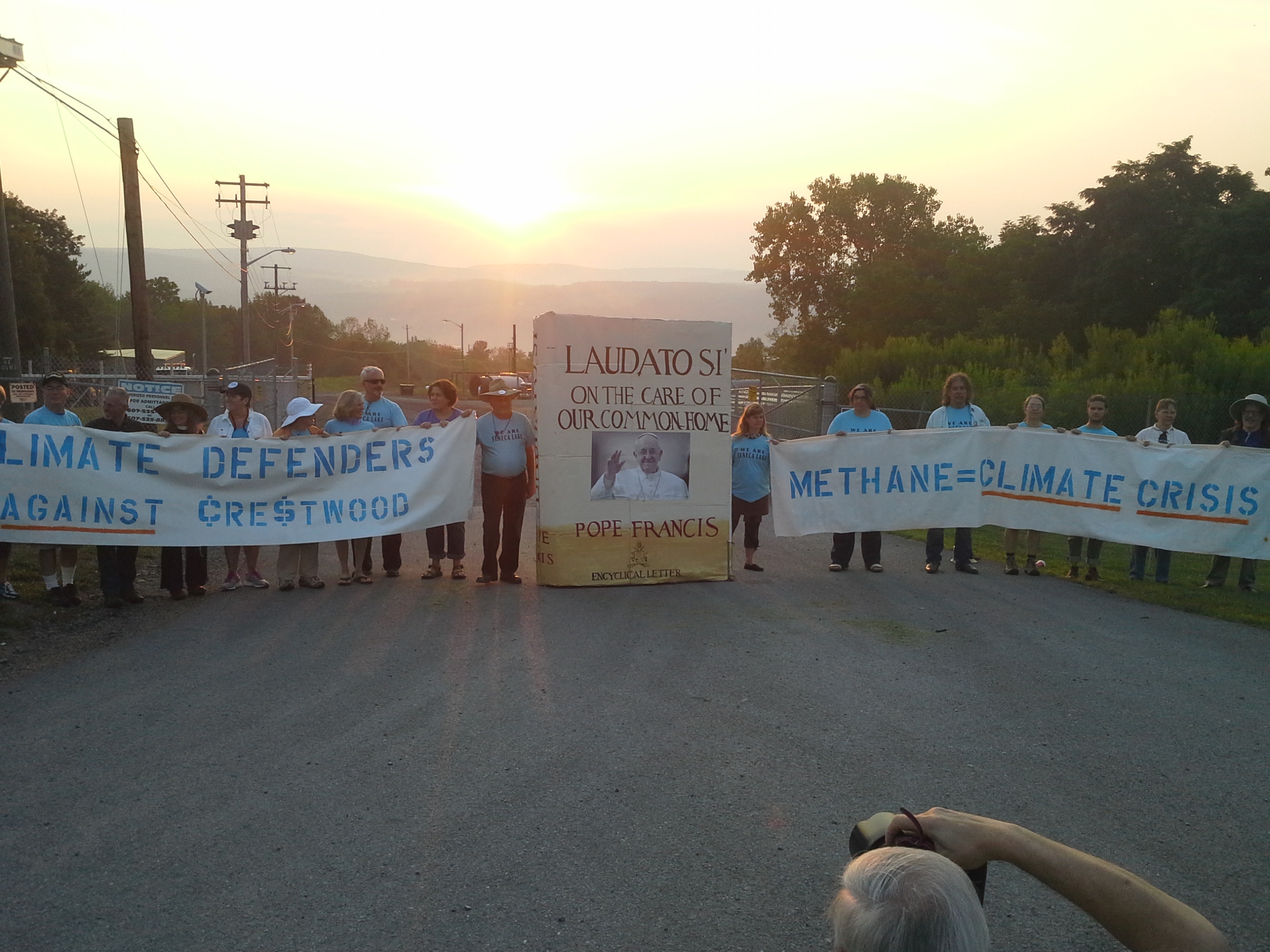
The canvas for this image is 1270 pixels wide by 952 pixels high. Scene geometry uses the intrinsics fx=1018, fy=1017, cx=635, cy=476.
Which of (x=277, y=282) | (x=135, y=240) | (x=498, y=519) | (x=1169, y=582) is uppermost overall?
(x=277, y=282)

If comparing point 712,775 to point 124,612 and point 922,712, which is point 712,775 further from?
point 124,612

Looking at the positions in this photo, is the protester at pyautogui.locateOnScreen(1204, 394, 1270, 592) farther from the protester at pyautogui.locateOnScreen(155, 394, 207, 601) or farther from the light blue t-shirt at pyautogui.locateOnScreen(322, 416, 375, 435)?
the protester at pyautogui.locateOnScreen(155, 394, 207, 601)

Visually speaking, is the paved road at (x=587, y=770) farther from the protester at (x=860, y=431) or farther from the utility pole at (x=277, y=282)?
the utility pole at (x=277, y=282)

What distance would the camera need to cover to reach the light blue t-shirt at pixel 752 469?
11125 mm

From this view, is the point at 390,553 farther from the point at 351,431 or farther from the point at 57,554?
the point at 57,554

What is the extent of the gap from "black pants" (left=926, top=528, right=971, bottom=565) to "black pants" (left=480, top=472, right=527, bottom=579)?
15.1 feet

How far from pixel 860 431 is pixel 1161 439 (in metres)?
3.21

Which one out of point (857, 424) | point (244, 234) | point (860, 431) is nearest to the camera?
point (860, 431)

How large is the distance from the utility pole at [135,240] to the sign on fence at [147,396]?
1.97m

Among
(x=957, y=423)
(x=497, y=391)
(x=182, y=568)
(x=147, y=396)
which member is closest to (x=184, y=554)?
(x=182, y=568)

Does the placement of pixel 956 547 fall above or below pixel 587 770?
above

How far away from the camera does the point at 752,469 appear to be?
1115 centimetres

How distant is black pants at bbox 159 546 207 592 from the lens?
962cm

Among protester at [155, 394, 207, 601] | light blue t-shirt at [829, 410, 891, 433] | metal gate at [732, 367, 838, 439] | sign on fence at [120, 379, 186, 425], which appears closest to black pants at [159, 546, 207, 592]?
protester at [155, 394, 207, 601]
